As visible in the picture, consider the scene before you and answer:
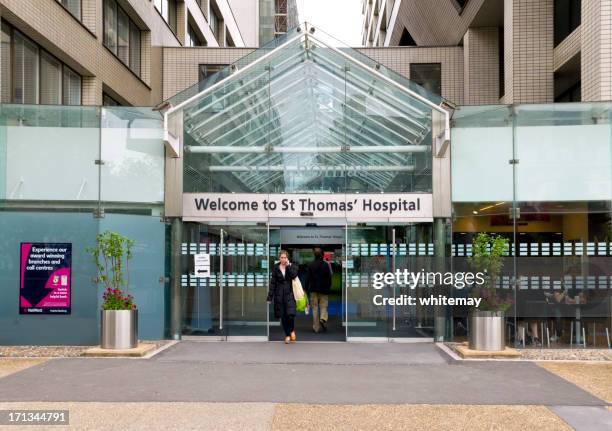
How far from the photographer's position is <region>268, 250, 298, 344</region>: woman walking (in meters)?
12.6

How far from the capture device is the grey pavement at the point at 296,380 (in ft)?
25.6

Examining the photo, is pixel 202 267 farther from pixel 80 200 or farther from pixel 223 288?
pixel 80 200

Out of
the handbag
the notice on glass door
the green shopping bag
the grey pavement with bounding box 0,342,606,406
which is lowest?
the grey pavement with bounding box 0,342,606,406

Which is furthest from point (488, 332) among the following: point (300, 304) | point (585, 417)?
point (585, 417)

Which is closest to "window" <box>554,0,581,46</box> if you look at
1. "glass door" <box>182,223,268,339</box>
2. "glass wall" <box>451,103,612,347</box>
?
"glass wall" <box>451,103,612,347</box>

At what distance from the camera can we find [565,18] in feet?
52.2

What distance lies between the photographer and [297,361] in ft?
34.3

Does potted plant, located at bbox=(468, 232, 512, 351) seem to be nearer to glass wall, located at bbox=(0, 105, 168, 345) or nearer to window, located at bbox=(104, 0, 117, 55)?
glass wall, located at bbox=(0, 105, 168, 345)

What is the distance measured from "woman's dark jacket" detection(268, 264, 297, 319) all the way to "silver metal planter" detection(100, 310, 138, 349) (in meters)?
2.64

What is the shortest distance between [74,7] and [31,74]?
3.08m

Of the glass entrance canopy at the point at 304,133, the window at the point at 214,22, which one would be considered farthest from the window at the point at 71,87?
the window at the point at 214,22

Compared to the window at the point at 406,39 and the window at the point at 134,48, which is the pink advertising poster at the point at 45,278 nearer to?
the window at the point at 134,48

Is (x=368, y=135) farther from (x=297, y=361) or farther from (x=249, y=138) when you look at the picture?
(x=297, y=361)

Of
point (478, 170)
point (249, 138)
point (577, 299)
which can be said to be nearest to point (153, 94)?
point (249, 138)
